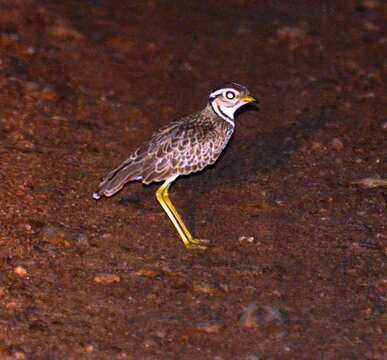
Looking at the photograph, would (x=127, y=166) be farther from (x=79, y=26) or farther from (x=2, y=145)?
(x=79, y=26)

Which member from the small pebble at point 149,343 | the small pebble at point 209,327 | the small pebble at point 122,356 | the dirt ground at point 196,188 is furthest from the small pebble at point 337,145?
the small pebble at point 122,356

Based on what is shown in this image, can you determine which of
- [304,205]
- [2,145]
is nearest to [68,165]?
[2,145]

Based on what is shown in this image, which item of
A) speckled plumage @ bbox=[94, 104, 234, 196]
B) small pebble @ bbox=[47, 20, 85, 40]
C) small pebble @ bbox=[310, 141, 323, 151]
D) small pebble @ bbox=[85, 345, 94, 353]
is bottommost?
small pebble @ bbox=[47, 20, 85, 40]

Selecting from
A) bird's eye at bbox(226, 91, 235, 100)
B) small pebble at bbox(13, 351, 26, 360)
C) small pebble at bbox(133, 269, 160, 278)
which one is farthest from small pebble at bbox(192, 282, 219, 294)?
bird's eye at bbox(226, 91, 235, 100)

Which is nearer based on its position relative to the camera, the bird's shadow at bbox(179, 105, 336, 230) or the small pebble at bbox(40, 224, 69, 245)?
the small pebble at bbox(40, 224, 69, 245)

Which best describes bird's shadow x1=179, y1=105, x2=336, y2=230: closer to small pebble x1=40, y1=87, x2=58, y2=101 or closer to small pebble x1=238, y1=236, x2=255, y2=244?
small pebble x1=238, y1=236, x2=255, y2=244

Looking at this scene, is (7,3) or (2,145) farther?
(7,3)
